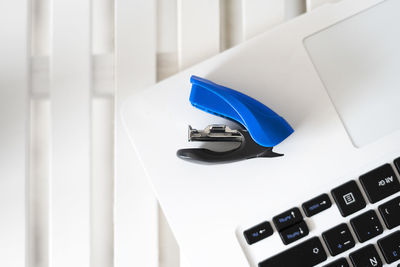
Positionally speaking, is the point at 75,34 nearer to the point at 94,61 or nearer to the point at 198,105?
the point at 94,61

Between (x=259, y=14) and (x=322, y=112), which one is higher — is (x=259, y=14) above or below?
above

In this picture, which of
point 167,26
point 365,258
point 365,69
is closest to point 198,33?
point 167,26

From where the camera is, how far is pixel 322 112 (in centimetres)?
37

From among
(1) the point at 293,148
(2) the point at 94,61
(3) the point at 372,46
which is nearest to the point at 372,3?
(3) the point at 372,46

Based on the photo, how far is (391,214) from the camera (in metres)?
0.35

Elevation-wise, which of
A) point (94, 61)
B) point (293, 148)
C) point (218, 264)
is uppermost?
point (94, 61)

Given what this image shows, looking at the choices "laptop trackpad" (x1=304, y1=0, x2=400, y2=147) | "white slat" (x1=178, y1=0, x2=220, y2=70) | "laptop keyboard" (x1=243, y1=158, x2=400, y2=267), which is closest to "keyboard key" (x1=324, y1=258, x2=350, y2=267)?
"laptop keyboard" (x1=243, y1=158, x2=400, y2=267)

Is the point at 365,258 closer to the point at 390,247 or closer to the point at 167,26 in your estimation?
the point at 390,247

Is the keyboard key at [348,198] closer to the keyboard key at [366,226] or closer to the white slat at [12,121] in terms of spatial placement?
the keyboard key at [366,226]

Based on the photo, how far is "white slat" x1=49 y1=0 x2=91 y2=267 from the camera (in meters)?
0.40

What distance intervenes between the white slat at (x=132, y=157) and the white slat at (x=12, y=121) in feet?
0.32

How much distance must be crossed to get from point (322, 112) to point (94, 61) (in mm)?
237

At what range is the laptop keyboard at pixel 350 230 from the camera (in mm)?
354

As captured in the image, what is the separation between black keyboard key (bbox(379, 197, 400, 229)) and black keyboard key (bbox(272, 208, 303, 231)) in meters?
0.07
